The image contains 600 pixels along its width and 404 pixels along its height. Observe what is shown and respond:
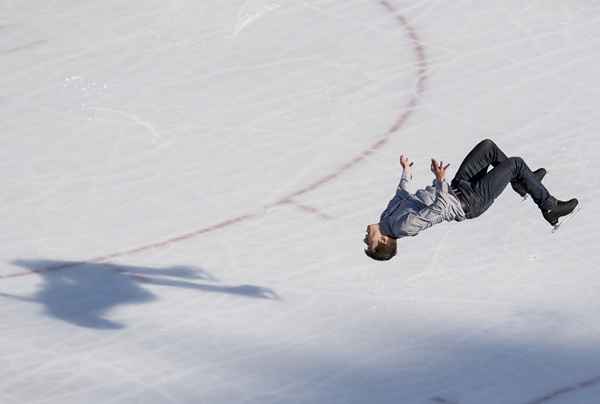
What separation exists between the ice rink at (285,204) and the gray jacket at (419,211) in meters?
0.78

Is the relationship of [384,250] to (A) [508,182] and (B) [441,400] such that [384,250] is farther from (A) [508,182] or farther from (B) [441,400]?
(B) [441,400]

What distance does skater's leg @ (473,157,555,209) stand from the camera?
9.47m

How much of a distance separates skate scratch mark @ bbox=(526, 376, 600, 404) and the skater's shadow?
8.16ft

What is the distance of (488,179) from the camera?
9.49 metres

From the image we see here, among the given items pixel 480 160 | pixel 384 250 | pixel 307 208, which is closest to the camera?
pixel 384 250

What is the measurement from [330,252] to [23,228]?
2.84 meters

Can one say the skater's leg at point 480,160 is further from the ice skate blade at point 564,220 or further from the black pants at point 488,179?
the ice skate blade at point 564,220

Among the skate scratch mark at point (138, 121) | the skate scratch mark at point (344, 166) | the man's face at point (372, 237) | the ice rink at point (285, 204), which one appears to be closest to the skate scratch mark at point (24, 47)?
the ice rink at point (285, 204)

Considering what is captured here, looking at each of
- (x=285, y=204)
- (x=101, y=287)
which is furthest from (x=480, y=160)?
(x=101, y=287)

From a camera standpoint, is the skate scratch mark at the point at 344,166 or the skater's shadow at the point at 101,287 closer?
the skater's shadow at the point at 101,287

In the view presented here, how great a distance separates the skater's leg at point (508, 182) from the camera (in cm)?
947

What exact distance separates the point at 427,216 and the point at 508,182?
647mm

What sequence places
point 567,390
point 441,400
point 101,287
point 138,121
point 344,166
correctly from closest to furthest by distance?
point 567,390, point 441,400, point 101,287, point 344,166, point 138,121

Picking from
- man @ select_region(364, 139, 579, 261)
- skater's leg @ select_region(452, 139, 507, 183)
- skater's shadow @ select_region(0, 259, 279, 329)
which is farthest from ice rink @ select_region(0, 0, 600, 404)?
skater's leg @ select_region(452, 139, 507, 183)
